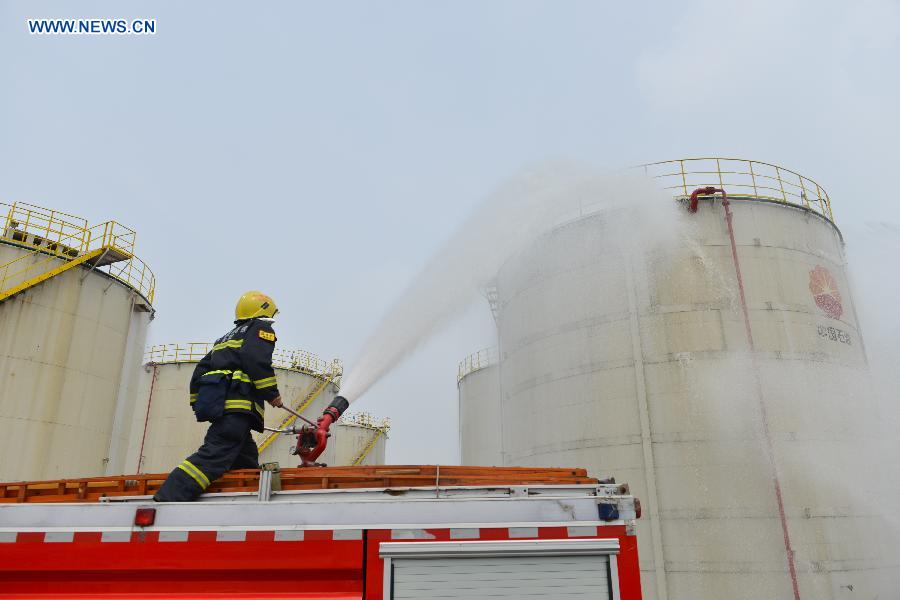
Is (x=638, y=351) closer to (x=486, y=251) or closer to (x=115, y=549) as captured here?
(x=486, y=251)

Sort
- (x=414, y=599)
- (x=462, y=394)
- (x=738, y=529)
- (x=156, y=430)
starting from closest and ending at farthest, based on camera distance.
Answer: (x=414, y=599)
(x=738, y=529)
(x=156, y=430)
(x=462, y=394)

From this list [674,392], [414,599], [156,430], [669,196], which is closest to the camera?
[414,599]

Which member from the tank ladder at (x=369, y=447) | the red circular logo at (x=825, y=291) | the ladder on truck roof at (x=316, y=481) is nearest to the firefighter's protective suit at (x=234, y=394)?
the ladder on truck roof at (x=316, y=481)

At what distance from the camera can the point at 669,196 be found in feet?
38.8

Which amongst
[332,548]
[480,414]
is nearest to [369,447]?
[480,414]

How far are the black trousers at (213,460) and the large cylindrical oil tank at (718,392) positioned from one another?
7702mm

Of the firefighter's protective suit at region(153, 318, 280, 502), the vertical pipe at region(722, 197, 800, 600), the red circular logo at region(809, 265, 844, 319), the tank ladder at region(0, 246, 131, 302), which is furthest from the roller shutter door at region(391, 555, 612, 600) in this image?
the tank ladder at region(0, 246, 131, 302)

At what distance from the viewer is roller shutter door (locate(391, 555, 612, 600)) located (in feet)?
12.6

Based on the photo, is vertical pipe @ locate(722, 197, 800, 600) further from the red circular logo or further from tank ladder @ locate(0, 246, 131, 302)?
tank ladder @ locate(0, 246, 131, 302)

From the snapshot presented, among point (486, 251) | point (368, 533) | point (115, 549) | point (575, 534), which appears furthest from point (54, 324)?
point (575, 534)

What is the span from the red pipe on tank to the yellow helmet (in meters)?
8.80

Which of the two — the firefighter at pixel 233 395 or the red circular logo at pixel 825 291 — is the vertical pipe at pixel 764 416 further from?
the firefighter at pixel 233 395

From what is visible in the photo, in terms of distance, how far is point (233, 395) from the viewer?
5062 mm

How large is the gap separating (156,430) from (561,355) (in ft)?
51.7
